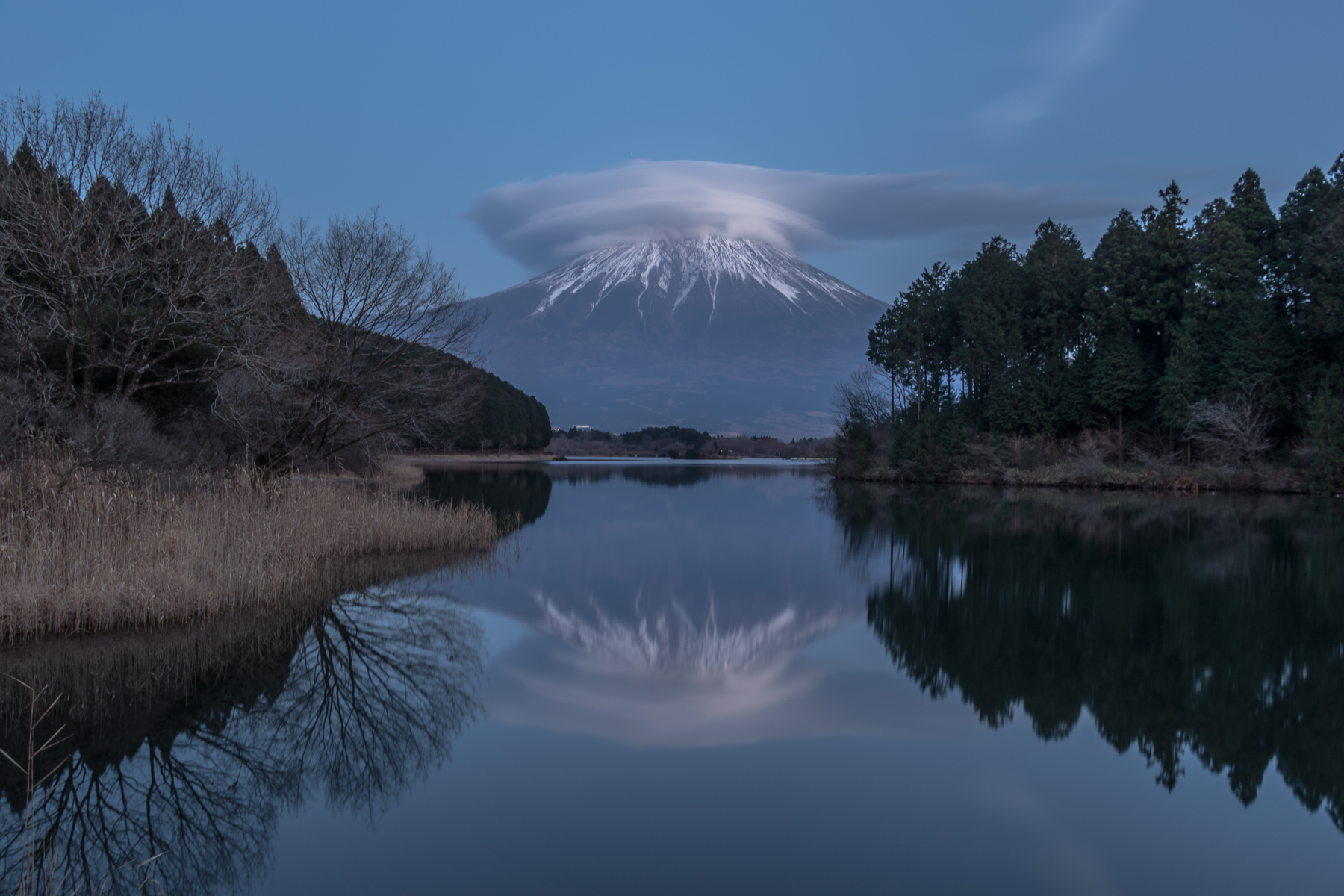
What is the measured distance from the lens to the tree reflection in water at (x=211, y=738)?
3596 mm

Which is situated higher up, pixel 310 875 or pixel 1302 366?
pixel 1302 366

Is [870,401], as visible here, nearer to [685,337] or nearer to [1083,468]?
[1083,468]

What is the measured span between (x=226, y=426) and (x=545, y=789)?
13.4 metres

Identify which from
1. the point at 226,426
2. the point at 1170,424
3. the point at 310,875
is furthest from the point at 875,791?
the point at 1170,424

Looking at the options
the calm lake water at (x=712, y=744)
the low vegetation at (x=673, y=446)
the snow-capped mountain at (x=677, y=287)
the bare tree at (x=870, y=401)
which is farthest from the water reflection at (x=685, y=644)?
the snow-capped mountain at (x=677, y=287)

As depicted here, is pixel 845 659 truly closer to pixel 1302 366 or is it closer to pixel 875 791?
pixel 875 791

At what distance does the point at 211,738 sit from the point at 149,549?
3724 mm

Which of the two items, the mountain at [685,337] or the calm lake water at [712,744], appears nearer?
the calm lake water at [712,744]

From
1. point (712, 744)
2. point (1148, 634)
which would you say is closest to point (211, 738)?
point (712, 744)

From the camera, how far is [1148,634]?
7922mm

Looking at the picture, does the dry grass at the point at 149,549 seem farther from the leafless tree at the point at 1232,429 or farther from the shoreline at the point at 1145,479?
the shoreline at the point at 1145,479

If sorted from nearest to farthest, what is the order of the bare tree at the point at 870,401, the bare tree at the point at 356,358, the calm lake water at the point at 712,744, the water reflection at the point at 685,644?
1. the calm lake water at the point at 712,744
2. the water reflection at the point at 685,644
3. the bare tree at the point at 356,358
4. the bare tree at the point at 870,401

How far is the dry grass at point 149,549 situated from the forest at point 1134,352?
2884 centimetres

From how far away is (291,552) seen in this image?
9.80 meters
